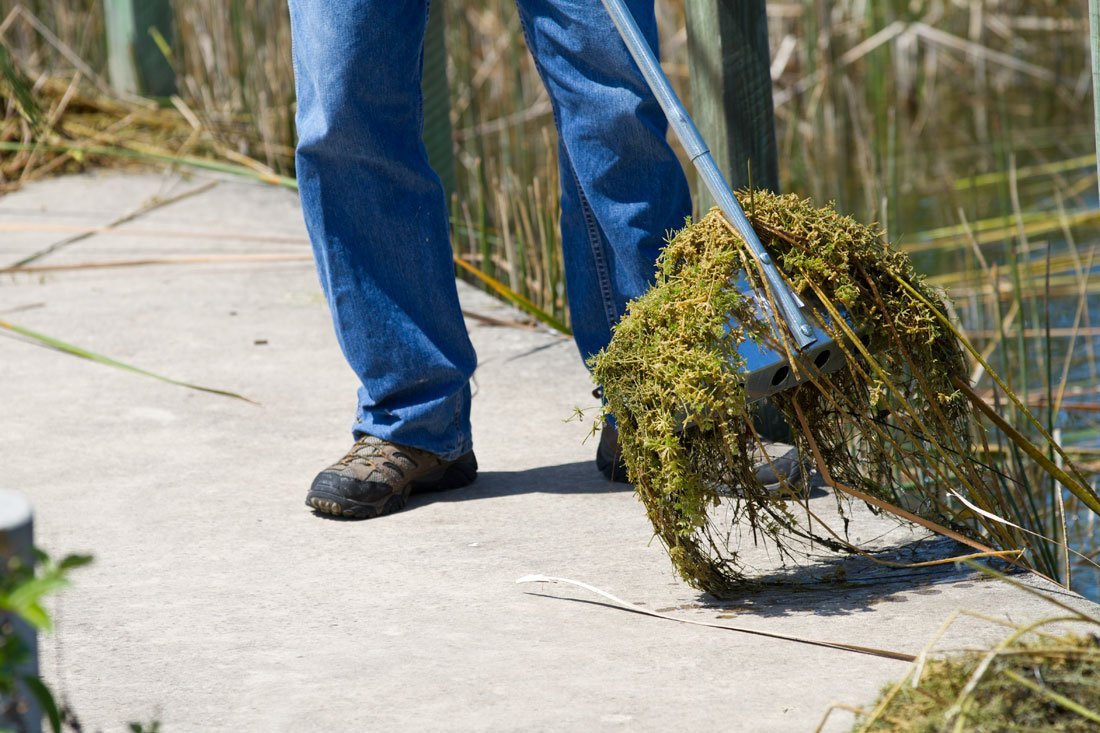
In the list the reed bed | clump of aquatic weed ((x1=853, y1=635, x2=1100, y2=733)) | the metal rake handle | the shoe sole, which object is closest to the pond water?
the reed bed

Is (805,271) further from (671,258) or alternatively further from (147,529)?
(147,529)

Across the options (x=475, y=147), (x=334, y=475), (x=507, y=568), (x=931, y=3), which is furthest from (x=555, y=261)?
(x=931, y=3)

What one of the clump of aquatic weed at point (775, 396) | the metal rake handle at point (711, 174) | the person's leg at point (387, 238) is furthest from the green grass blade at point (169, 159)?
the clump of aquatic weed at point (775, 396)

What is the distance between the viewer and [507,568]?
1926 mm

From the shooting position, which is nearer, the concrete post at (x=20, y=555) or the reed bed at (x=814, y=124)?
the concrete post at (x=20, y=555)

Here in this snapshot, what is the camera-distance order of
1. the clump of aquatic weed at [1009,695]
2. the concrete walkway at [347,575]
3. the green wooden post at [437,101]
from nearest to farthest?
the clump of aquatic weed at [1009,695] → the concrete walkway at [347,575] → the green wooden post at [437,101]

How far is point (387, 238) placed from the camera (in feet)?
7.26

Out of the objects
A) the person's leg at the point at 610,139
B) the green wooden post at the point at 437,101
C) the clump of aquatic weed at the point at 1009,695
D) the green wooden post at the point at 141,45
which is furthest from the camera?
the green wooden post at the point at 141,45

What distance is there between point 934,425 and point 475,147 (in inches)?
144

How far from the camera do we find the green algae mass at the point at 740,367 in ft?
5.48

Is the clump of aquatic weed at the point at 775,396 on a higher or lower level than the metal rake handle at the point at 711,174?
lower

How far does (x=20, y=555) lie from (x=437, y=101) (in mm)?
2905

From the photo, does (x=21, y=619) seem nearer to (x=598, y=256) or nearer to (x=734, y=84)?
(x=598, y=256)

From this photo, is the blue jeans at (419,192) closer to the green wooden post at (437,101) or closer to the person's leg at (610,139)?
the person's leg at (610,139)
